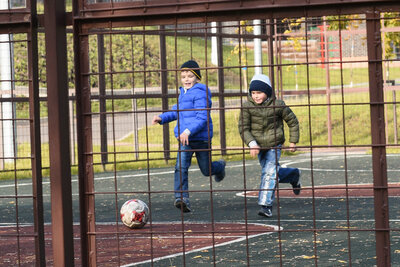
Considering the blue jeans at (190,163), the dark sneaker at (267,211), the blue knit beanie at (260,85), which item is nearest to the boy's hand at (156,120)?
the blue knit beanie at (260,85)

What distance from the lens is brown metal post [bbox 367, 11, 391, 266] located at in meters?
4.51

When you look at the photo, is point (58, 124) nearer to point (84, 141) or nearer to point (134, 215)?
point (84, 141)

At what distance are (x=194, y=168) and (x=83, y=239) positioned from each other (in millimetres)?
12427

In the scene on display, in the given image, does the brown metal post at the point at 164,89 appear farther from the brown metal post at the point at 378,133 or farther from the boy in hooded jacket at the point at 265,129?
the brown metal post at the point at 378,133

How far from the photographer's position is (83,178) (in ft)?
16.1

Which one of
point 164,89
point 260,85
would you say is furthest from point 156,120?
point 164,89

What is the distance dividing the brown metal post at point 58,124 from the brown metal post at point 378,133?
1.71 metres

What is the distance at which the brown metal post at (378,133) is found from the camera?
4.51m

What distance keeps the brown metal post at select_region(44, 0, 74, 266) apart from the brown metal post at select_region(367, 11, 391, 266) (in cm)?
171

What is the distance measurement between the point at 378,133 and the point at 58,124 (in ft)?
5.81

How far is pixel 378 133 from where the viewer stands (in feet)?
14.9

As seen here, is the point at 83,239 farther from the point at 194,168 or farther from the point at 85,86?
the point at 194,168

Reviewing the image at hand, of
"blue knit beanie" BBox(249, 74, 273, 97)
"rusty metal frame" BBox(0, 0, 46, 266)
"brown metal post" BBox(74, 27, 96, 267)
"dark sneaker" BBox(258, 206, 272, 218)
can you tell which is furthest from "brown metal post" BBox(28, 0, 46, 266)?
"dark sneaker" BBox(258, 206, 272, 218)

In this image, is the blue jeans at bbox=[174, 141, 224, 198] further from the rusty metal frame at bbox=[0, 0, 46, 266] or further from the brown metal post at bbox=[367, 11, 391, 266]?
the brown metal post at bbox=[367, 11, 391, 266]
